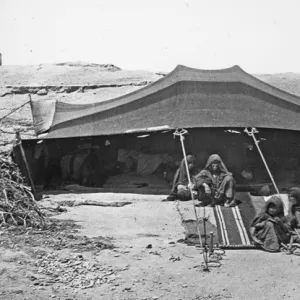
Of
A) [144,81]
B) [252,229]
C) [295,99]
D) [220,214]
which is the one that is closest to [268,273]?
[252,229]

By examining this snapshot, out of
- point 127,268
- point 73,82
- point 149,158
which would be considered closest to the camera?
point 127,268

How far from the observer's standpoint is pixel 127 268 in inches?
281

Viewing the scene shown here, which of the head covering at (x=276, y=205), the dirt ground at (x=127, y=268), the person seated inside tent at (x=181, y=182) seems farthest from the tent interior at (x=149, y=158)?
the head covering at (x=276, y=205)

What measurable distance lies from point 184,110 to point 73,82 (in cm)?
973

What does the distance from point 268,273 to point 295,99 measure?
8791mm

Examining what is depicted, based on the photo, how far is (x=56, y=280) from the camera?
6.64 m

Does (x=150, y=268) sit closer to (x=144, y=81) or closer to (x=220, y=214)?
(x=220, y=214)

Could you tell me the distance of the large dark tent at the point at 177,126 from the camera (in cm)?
1281

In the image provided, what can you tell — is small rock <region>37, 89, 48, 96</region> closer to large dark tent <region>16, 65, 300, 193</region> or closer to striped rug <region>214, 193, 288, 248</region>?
large dark tent <region>16, 65, 300, 193</region>

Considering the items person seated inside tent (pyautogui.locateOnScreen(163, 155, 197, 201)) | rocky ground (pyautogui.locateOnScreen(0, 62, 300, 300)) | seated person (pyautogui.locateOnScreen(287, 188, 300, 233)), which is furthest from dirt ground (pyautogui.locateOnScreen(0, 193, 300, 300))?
person seated inside tent (pyautogui.locateOnScreen(163, 155, 197, 201))

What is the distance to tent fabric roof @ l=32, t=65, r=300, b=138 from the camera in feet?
41.8

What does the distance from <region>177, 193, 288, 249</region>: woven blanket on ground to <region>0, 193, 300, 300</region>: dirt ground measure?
25 centimetres

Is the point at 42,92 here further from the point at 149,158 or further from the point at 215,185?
the point at 215,185

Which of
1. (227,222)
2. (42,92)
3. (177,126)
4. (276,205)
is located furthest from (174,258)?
(42,92)
